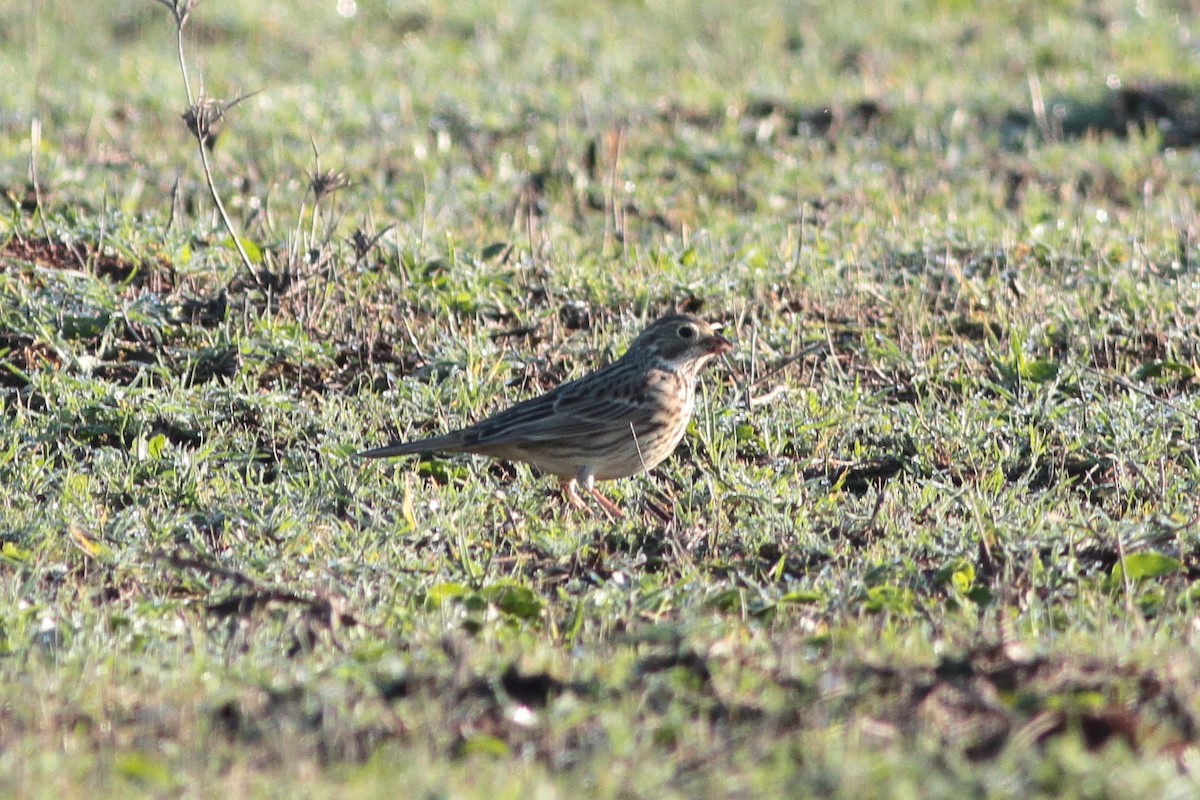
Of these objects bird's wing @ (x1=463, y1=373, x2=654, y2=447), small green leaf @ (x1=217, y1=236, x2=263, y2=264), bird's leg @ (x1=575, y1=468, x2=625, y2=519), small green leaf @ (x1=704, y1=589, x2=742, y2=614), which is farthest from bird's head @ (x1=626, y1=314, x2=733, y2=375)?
small green leaf @ (x1=217, y1=236, x2=263, y2=264)

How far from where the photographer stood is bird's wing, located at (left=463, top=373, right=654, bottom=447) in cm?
667

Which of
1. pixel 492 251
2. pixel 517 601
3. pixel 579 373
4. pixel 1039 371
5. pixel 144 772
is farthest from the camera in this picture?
pixel 492 251

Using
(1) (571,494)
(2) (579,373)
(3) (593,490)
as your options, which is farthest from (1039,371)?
(1) (571,494)

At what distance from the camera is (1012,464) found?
7016 millimetres

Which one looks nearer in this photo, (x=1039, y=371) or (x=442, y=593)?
(x=442, y=593)

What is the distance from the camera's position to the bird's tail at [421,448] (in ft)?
21.2

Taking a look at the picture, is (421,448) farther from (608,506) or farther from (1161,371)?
Answer: (1161,371)

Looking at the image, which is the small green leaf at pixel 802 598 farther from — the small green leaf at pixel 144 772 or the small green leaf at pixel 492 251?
the small green leaf at pixel 492 251

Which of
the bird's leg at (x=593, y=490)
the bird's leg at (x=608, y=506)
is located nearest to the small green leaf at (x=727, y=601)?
the bird's leg at (x=608, y=506)

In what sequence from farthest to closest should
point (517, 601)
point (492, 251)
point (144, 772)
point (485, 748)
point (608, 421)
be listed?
point (492, 251), point (608, 421), point (517, 601), point (485, 748), point (144, 772)

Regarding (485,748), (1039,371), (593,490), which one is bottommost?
(593,490)

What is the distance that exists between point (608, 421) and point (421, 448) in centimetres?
84

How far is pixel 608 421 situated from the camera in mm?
6926

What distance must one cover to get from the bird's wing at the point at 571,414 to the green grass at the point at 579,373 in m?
0.26
